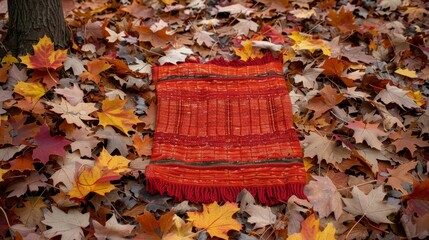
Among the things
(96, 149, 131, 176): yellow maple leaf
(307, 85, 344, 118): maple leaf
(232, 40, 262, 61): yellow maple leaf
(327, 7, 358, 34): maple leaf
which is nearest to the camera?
(96, 149, 131, 176): yellow maple leaf

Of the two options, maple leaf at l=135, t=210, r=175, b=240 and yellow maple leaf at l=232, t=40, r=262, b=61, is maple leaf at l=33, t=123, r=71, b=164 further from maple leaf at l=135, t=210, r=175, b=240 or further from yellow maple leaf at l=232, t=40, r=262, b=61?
yellow maple leaf at l=232, t=40, r=262, b=61

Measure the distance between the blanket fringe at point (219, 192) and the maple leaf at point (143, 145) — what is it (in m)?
0.20

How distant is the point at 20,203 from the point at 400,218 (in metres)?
1.57

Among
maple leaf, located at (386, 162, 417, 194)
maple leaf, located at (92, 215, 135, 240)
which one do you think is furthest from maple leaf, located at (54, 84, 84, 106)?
maple leaf, located at (386, 162, 417, 194)

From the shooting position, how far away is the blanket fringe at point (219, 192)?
1.95 meters

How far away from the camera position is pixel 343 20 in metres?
2.90

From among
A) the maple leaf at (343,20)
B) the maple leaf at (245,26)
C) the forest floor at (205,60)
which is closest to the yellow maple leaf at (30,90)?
the forest floor at (205,60)

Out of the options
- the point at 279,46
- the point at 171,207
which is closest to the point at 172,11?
the point at 279,46

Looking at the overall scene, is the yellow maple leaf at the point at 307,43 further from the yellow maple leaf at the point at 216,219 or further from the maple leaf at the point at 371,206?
the yellow maple leaf at the point at 216,219

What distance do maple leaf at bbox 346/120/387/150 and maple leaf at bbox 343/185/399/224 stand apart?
0.29 meters

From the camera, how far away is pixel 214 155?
7.07ft

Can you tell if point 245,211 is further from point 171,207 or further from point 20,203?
point 20,203

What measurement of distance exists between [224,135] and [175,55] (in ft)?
2.19

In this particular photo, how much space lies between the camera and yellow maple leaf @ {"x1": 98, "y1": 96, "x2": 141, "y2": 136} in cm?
217
